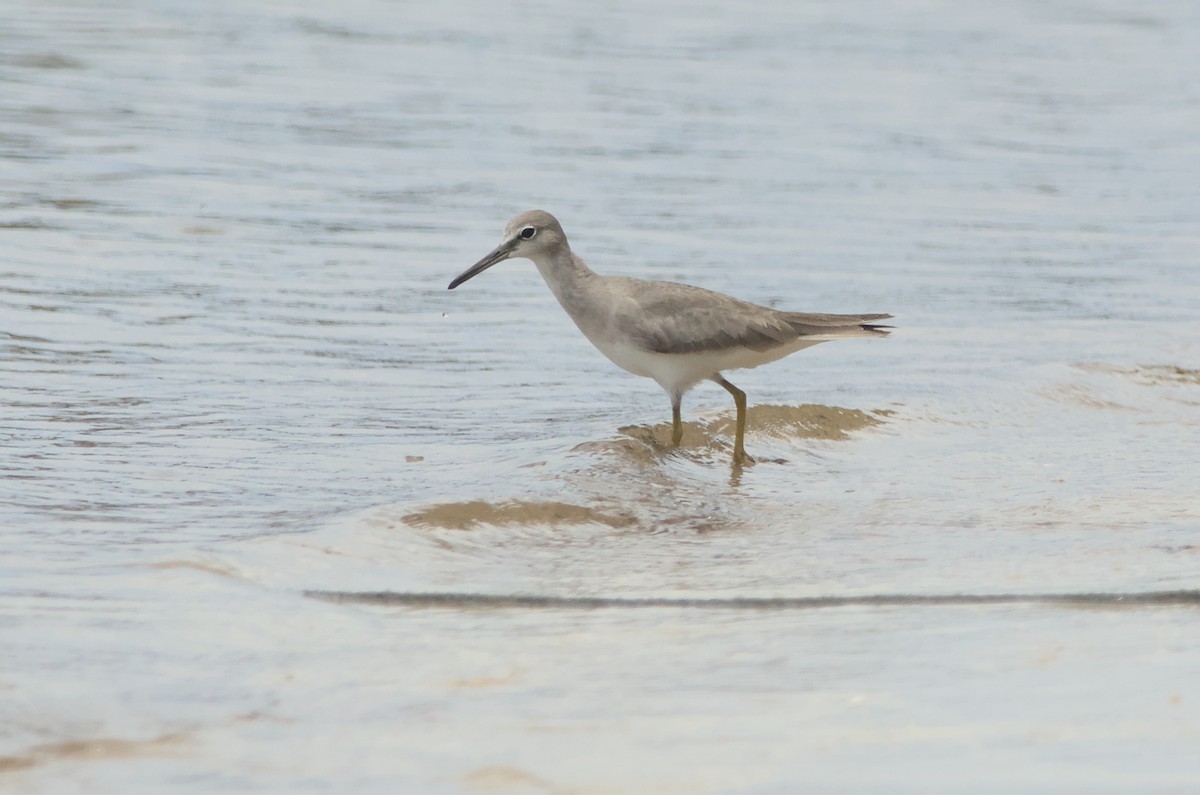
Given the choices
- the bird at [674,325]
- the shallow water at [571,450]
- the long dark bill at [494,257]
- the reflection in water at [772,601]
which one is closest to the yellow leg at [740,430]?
Result: the bird at [674,325]

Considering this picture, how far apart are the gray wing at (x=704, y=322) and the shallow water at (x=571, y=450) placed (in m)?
0.45

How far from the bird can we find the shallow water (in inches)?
12.7

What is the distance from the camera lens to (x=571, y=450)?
7.01m

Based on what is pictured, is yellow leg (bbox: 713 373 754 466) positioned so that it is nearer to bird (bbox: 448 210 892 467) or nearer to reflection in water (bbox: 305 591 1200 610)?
bird (bbox: 448 210 892 467)

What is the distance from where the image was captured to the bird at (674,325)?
7438mm

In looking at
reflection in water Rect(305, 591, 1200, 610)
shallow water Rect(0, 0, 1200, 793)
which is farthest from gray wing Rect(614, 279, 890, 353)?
reflection in water Rect(305, 591, 1200, 610)

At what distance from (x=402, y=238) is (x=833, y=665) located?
824cm

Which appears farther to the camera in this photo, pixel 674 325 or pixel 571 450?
pixel 674 325

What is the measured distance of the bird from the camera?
24.4 feet

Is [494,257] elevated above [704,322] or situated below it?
above

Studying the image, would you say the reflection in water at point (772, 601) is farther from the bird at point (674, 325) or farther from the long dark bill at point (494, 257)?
the long dark bill at point (494, 257)

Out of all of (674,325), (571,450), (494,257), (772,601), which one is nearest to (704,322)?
(674,325)

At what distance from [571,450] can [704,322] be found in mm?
928

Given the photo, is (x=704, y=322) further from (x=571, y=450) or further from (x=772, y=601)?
(x=772, y=601)
